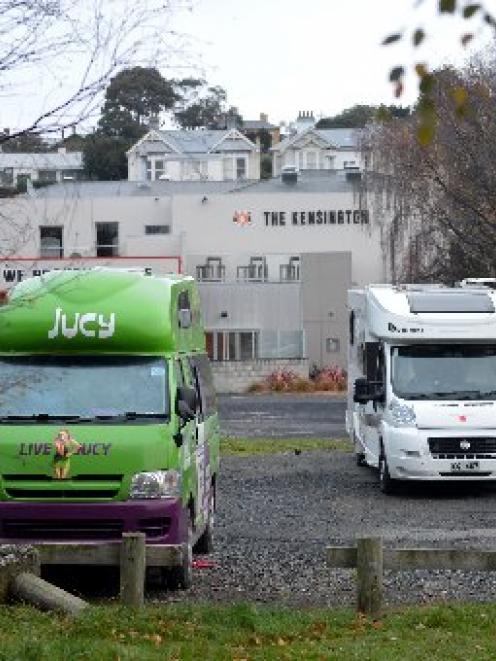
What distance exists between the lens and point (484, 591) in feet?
47.6

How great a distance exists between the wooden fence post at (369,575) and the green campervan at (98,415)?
1909 millimetres

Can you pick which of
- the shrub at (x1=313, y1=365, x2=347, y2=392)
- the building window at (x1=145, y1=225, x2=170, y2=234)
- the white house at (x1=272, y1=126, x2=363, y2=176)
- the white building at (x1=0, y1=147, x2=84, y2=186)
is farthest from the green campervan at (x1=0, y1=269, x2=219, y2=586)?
the white house at (x1=272, y1=126, x2=363, y2=176)

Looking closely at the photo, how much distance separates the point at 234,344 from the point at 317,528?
49.8 m

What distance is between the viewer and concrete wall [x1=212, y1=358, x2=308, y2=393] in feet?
213

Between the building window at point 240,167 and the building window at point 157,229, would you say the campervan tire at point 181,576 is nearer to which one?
the building window at point 157,229

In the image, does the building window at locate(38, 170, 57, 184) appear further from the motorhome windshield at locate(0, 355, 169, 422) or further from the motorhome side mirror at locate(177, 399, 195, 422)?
the motorhome side mirror at locate(177, 399, 195, 422)

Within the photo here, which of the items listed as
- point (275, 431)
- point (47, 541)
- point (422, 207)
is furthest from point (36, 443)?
point (422, 207)

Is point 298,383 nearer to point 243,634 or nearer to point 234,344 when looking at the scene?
point 234,344

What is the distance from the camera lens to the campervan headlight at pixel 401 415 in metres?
23.7

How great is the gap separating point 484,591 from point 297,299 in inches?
2161

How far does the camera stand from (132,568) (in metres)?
12.1

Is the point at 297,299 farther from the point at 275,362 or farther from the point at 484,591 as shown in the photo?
the point at 484,591

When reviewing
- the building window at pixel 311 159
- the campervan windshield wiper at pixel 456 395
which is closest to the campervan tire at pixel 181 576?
the campervan windshield wiper at pixel 456 395

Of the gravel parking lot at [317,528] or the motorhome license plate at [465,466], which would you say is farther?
the motorhome license plate at [465,466]
